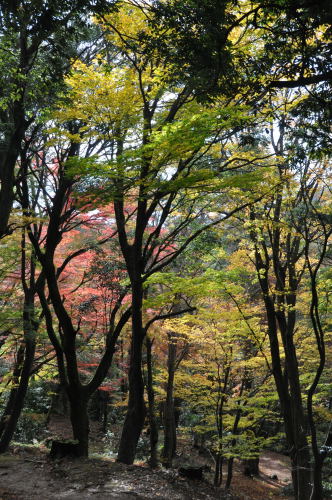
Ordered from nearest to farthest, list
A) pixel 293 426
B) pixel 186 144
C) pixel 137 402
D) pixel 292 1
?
pixel 292 1 < pixel 186 144 < pixel 137 402 < pixel 293 426

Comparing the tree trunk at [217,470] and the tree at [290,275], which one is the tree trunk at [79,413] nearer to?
the tree at [290,275]

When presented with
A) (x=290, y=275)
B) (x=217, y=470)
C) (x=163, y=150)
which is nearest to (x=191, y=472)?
(x=290, y=275)

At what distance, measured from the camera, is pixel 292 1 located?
3.98 meters

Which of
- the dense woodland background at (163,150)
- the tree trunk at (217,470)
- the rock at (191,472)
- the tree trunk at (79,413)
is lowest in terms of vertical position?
the tree trunk at (217,470)

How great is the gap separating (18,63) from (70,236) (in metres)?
6.95

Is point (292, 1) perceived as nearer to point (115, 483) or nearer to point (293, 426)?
point (115, 483)

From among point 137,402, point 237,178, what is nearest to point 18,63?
point 237,178

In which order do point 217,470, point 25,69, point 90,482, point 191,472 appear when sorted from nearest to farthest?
point 90,482, point 25,69, point 191,472, point 217,470

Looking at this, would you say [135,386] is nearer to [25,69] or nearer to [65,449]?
[65,449]

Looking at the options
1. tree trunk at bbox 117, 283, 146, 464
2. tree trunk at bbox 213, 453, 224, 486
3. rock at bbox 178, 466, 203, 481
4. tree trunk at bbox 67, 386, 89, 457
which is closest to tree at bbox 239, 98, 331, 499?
rock at bbox 178, 466, 203, 481

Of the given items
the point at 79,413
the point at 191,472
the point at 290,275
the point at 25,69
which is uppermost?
the point at 25,69

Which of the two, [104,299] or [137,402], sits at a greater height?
[104,299]

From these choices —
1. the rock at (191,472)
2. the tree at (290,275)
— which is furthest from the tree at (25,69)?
the rock at (191,472)

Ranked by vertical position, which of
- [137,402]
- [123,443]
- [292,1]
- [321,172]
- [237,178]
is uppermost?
[321,172]
